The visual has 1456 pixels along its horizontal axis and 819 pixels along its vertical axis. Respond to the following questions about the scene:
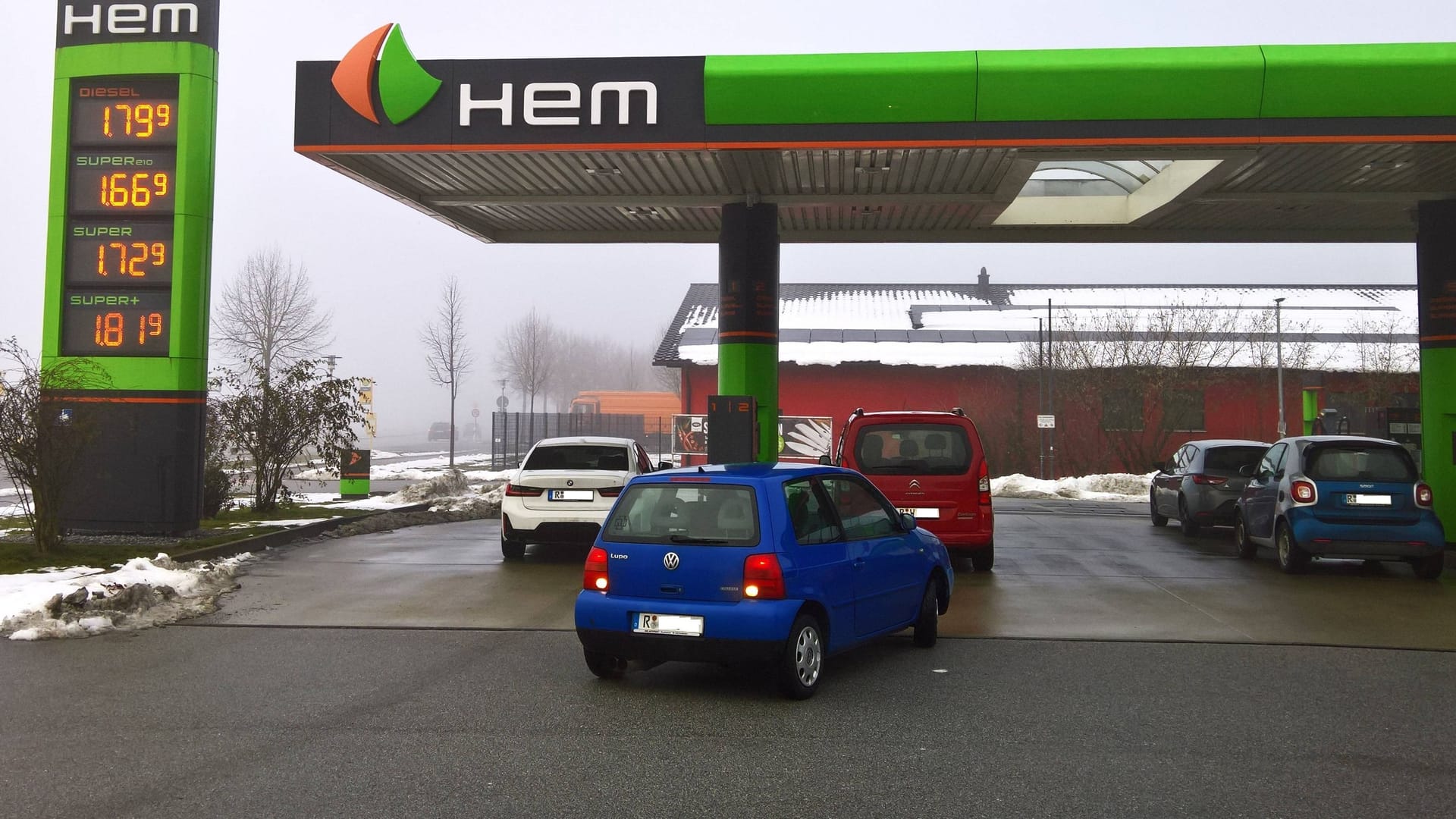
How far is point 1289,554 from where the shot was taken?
522 inches

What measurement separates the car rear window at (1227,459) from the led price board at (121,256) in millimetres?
15102

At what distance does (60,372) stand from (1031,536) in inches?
528

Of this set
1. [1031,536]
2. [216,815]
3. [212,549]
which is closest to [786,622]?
[216,815]

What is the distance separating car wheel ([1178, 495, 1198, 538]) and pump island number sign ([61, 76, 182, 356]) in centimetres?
1488

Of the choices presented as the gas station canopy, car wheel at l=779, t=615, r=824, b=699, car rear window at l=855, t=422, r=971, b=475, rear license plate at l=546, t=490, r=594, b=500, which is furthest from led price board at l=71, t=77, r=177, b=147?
car wheel at l=779, t=615, r=824, b=699

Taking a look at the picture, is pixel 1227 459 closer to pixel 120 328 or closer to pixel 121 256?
pixel 120 328

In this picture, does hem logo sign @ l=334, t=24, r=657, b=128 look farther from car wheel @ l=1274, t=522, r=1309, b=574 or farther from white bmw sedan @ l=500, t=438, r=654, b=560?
car wheel @ l=1274, t=522, r=1309, b=574

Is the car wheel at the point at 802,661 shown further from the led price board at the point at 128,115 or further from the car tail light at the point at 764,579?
the led price board at the point at 128,115

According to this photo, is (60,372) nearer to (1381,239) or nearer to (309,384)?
(309,384)

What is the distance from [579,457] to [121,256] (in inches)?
265

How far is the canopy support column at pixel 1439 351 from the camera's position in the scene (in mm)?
16547

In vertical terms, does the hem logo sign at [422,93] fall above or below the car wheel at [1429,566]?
above

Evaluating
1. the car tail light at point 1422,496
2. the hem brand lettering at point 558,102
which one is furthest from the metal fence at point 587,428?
the car tail light at point 1422,496

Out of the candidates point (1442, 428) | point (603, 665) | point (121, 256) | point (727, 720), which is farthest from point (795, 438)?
point (727, 720)
